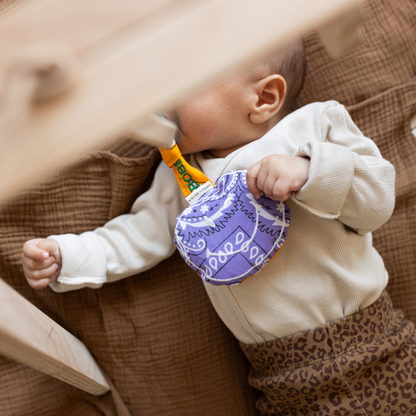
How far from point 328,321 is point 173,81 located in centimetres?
62

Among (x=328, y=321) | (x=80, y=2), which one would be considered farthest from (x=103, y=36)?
(x=328, y=321)

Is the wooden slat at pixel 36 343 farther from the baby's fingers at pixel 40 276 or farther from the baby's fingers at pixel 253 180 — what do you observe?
the baby's fingers at pixel 253 180

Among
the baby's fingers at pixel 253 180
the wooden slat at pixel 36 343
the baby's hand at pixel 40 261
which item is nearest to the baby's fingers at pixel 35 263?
the baby's hand at pixel 40 261

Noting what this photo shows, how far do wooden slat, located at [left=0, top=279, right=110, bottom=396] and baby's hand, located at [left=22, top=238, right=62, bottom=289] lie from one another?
103mm

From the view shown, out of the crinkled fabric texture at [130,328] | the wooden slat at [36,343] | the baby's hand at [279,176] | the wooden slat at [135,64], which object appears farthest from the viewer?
the crinkled fabric texture at [130,328]

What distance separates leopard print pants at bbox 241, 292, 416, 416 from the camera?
27.1 inches

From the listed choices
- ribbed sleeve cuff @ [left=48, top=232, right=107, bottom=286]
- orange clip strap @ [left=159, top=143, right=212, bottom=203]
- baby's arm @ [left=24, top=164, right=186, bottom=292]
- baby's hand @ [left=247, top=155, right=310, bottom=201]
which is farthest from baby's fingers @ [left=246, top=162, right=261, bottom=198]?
ribbed sleeve cuff @ [left=48, top=232, right=107, bottom=286]

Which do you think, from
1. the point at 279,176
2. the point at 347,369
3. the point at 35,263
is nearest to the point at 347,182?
the point at 279,176

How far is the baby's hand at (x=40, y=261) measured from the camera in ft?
2.19

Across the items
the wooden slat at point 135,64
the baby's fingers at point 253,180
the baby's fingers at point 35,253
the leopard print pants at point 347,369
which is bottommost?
the leopard print pants at point 347,369

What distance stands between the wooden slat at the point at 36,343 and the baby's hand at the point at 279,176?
1.23 ft

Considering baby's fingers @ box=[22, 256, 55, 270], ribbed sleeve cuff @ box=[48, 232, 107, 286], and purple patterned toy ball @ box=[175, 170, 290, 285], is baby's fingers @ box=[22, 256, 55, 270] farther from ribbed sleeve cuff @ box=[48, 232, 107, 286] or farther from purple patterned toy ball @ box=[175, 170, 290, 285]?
purple patterned toy ball @ box=[175, 170, 290, 285]

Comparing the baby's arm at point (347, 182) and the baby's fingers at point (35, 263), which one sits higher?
the baby's fingers at point (35, 263)

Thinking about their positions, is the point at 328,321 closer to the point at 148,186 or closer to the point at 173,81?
the point at 148,186
